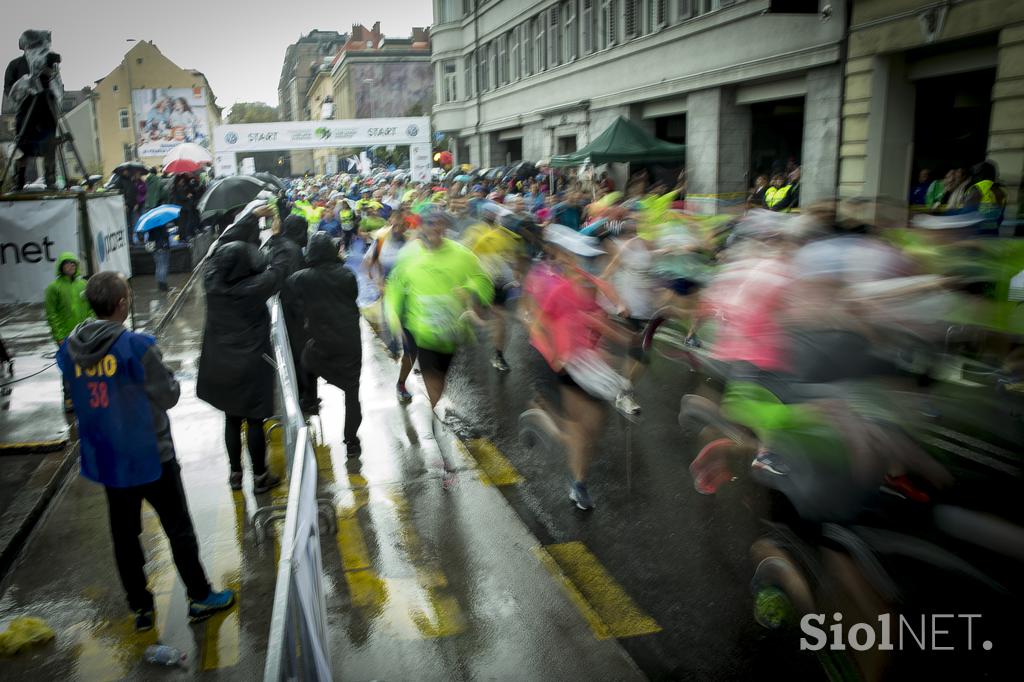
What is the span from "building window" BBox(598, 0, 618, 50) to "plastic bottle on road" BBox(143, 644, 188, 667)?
26605 millimetres

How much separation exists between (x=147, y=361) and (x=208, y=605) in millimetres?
1435

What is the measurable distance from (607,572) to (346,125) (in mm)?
36240

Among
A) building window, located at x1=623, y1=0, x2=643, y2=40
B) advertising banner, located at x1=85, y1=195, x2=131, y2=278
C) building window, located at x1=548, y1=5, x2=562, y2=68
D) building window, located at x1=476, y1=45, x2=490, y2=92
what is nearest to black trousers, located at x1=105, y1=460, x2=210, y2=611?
advertising banner, located at x1=85, y1=195, x2=131, y2=278

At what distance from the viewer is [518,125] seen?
3869 centimetres

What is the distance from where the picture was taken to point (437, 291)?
6.78 metres

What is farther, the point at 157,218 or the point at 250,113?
the point at 250,113

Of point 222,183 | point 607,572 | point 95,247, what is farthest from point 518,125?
point 607,572

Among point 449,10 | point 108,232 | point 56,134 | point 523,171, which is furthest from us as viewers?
point 449,10

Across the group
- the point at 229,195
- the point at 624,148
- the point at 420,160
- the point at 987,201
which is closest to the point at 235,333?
the point at 229,195

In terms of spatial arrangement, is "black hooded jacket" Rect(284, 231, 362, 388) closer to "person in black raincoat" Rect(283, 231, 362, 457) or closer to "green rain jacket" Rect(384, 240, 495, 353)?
"person in black raincoat" Rect(283, 231, 362, 457)

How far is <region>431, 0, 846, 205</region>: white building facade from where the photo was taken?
1747 centimetres

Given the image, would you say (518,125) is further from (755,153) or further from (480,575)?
(480,575)

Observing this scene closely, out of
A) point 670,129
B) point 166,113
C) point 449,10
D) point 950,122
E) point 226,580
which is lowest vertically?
point 226,580

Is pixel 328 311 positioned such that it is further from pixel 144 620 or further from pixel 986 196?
pixel 986 196
